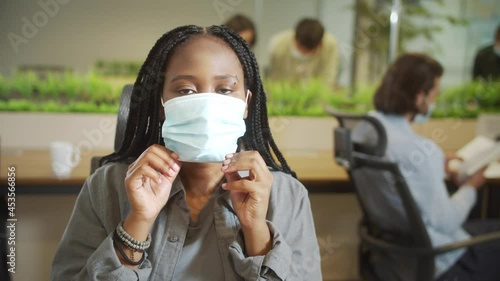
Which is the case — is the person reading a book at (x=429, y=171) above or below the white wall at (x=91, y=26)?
below

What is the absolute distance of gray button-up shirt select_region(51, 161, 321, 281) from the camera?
57 centimetres

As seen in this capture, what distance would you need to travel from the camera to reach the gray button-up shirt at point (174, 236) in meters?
0.57

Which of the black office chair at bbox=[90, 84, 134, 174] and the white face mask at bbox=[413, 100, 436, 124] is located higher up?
the black office chair at bbox=[90, 84, 134, 174]

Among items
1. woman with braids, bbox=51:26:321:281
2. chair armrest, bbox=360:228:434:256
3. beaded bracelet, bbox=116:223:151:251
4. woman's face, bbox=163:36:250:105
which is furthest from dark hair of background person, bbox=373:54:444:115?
beaded bracelet, bbox=116:223:151:251

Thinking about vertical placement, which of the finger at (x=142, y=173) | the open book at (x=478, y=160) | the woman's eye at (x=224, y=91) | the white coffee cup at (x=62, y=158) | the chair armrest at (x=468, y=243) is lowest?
the chair armrest at (x=468, y=243)

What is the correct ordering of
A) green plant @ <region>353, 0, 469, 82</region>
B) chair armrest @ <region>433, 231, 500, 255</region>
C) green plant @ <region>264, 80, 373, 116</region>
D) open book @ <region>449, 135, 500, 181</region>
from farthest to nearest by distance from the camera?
green plant @ <region>353, 0, 469, 82</region>
open book @ <region>449, 135, 500, 181</region>
chair armrest @ <region>433, 231, 500, 255</region>
green plant @ <region>264, 80, 373, 116</region>

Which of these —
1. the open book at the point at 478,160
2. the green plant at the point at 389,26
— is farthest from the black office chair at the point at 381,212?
the green plant at the point at 389,26

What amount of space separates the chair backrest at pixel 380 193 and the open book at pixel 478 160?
290 millimetres

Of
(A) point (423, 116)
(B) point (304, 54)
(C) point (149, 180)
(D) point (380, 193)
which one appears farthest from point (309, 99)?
(C) point (149, 180)

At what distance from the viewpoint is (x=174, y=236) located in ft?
2.00

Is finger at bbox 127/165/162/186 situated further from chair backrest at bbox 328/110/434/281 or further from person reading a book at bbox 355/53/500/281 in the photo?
person reading a book at bbox 355/53/500/281

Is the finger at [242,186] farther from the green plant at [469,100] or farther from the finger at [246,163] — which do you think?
the green plant at [469,100]

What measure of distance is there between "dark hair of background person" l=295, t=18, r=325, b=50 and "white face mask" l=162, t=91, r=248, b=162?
74 centimetres

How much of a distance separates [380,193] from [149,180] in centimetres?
78
